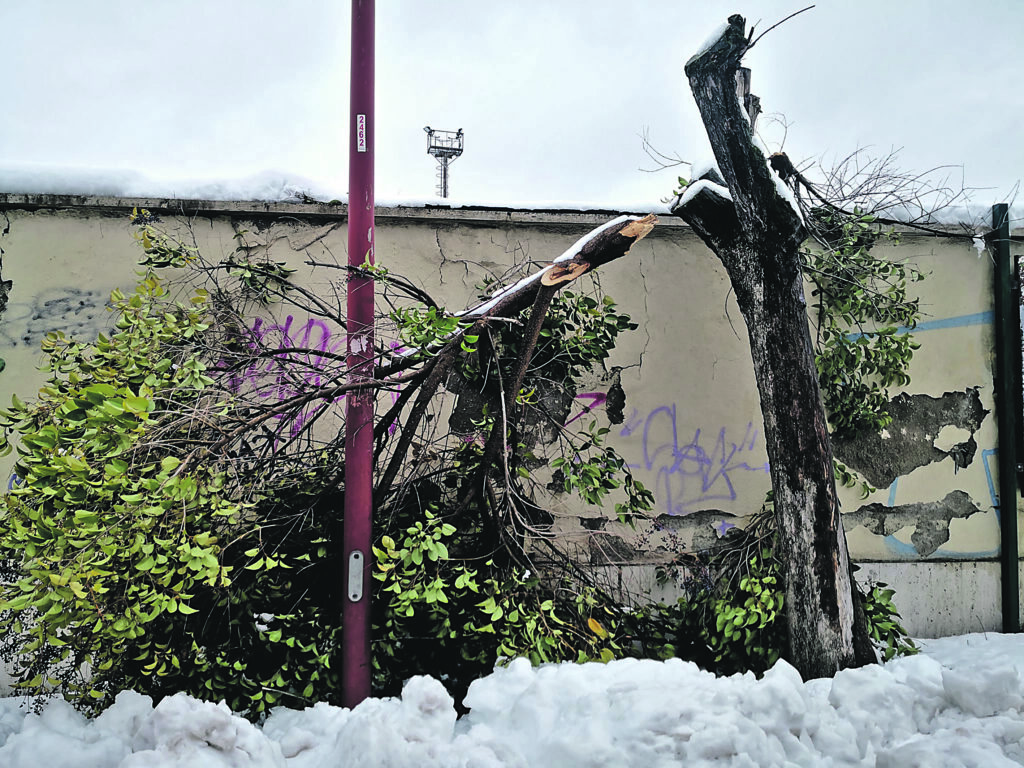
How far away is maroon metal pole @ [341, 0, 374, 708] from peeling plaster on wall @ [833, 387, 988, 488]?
10.4 ft

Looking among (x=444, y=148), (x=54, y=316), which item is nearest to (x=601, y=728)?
(x=54, y=316)

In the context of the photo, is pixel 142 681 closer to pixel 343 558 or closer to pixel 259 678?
pixel 259 678

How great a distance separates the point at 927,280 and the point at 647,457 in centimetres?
236

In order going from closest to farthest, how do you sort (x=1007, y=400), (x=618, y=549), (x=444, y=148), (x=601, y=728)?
(x=601, y=728)
(x=618, y=549)
(x=1007, y=400)
(x=444, y=148)

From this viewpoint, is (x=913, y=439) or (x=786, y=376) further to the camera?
(x=913, y=439)

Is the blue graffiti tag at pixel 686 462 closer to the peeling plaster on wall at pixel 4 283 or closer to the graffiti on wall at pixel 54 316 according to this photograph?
the graffiti on wall at pixel 54 316

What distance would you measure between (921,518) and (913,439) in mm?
533

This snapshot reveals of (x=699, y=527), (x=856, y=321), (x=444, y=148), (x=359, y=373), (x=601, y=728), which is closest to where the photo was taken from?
(x=601, y=728)

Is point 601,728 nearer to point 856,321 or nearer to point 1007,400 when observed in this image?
point 856,321

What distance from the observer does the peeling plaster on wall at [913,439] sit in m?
4.65

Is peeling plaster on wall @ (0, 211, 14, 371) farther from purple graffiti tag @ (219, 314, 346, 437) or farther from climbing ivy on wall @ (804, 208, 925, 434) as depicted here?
climbing ivy on wall @ (804, 208, 925, 434)

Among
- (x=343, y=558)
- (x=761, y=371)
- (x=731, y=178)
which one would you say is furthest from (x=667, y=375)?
(x=343, y=558)

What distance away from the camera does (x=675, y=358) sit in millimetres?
4523

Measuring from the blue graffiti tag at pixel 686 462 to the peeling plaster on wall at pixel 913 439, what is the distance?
709 mm
